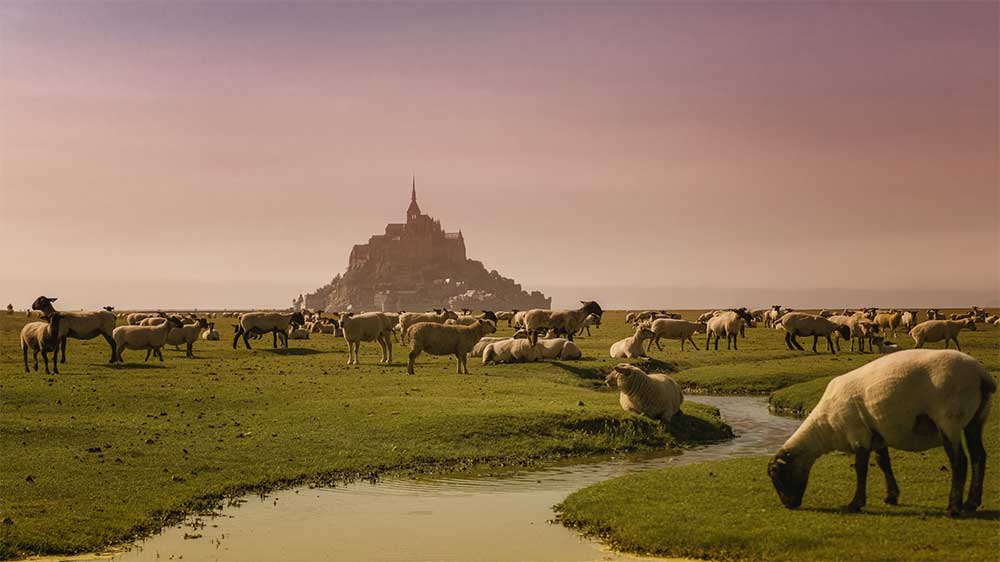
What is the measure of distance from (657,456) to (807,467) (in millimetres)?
8761

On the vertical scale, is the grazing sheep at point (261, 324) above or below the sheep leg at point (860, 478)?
above

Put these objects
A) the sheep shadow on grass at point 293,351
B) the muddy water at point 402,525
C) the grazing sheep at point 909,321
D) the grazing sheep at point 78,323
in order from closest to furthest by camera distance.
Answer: the muddy water at point 402,525, the grazing sheep at point 78,323, the sheep shadow on grass at point 293,351, the grazing sheep at point 909,321

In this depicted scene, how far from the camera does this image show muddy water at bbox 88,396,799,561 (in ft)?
47.7

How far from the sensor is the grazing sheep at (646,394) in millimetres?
26656

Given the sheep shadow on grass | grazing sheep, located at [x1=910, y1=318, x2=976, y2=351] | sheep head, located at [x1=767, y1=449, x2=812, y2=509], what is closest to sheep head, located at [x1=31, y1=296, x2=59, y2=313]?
the sheep shadow on grass

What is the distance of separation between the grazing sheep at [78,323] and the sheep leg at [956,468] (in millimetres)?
38888

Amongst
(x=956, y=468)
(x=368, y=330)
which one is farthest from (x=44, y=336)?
(x=956, y=468)

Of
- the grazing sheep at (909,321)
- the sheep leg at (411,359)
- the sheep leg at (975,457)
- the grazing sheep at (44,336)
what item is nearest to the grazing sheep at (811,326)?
the grazing sheep at (909,321)

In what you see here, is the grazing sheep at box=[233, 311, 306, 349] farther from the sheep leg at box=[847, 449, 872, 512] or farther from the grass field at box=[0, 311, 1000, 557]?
the sheep leg at box=[847, 449, 872, 512]

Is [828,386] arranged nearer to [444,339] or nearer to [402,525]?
[402,525]

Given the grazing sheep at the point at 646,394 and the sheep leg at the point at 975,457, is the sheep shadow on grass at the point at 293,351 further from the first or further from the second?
the sheep leg at the point at 975,457

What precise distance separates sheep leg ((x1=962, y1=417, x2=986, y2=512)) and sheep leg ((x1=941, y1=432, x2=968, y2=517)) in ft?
0.54

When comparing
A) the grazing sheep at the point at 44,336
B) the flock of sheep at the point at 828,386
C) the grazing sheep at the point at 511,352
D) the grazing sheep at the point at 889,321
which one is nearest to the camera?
the flock of sheep at the point at 828,386

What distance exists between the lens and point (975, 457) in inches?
523
